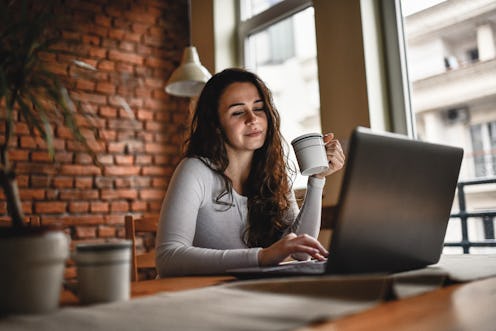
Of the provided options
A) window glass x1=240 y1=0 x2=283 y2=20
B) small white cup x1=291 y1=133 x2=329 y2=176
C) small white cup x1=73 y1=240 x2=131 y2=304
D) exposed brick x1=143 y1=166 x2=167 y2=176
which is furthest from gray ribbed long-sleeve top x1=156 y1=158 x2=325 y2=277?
window glass x1=240 y1=0 x2=283 y2=20

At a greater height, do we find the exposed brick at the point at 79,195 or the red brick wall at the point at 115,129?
the red brick wall at the point at 115,129

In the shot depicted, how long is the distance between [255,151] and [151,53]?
2279mm

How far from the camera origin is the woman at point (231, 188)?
1.15m

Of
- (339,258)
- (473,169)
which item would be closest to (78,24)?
(473,169)

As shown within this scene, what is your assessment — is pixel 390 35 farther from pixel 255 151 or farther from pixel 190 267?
pixel 190 267

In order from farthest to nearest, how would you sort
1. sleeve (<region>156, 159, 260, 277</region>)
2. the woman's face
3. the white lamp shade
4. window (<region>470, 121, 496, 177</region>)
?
the white lamp shade
window (<region>470, 121, 496, 177</region>)
the woman's face
sleeve (<region>156, 159, 260, 277</region>)

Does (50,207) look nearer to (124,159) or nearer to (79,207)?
(79,207)

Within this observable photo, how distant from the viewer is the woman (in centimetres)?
115

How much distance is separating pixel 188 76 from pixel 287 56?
984 mm

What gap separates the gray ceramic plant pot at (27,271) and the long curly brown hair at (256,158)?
887 mm

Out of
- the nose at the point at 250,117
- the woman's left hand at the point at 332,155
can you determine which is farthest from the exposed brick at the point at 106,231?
the woman's left hand at the point at 332,155

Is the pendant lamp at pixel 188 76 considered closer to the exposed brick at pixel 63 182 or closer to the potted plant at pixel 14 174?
the exposed brick at pixel 63 182

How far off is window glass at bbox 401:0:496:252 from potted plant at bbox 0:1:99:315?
73.1 inches

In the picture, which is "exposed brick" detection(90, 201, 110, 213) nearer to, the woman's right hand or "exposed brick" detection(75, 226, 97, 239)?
"exposed brick" detection(75, 226, 97, 239)
